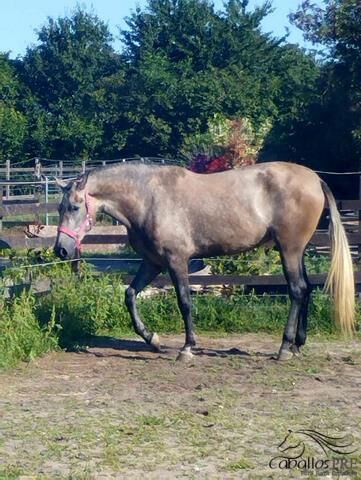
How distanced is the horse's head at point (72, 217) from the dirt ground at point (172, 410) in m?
1.02

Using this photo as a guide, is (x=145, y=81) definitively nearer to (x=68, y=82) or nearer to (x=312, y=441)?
(x=68, y=82)

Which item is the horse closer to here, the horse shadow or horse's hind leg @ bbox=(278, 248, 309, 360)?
horse's hind leg @ bbox=(278, 248, 309, 360)

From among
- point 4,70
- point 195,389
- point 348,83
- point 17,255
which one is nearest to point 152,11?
point 4,70

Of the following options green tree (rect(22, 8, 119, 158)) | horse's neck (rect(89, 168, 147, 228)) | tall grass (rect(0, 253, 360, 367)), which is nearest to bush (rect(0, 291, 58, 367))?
tall grass (rect(0, 253, 360, 367))

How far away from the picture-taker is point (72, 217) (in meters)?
8.45

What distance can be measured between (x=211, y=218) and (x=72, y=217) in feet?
4.21

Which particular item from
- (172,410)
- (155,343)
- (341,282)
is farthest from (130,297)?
(172,410)

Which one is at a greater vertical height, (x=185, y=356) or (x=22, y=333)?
(x=22, y=333)

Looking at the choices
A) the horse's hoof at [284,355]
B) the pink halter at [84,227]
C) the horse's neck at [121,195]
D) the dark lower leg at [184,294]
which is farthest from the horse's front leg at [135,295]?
the horse's hoof at [284,355]

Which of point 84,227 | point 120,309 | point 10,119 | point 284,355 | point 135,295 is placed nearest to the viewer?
point 284,355

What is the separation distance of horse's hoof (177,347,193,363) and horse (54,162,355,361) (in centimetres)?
2

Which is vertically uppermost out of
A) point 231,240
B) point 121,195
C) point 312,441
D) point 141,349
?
point 121,195

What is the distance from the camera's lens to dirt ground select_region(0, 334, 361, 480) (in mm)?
5199

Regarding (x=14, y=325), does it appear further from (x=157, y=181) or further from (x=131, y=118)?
(x=131, y=118)
